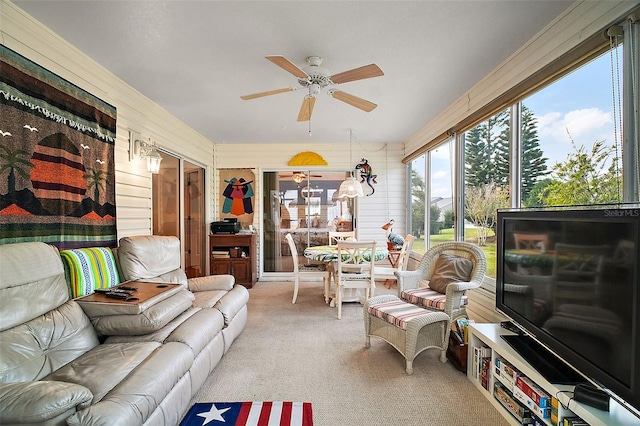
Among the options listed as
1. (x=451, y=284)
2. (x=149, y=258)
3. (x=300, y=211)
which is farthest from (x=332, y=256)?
(x=300, y=211)

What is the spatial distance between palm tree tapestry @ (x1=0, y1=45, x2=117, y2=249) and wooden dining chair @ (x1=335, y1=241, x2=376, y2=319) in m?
2.51

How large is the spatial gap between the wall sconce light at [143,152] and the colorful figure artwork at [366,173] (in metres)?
3.67

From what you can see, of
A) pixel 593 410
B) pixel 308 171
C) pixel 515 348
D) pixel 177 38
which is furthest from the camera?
pixel 308 171

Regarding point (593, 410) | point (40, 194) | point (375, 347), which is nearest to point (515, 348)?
point (593, 410)

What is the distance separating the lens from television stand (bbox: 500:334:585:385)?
167 cm

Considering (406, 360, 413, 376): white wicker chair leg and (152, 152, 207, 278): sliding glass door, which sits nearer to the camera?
(406, 360, 413, 376): white wicker chair leg

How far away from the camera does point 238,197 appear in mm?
6293

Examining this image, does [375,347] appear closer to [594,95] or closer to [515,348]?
[515,348]

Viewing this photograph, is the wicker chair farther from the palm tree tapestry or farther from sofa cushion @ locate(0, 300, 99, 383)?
the palm tree tapestry

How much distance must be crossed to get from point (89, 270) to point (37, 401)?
51.4 inches

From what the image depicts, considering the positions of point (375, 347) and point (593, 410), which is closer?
point (593, 410)

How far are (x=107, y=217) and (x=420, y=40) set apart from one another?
3193 mm

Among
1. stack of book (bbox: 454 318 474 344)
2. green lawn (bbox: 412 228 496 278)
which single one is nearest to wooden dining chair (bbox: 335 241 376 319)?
green lawn (bbox: 412 228 496 278)

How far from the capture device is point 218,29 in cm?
237
